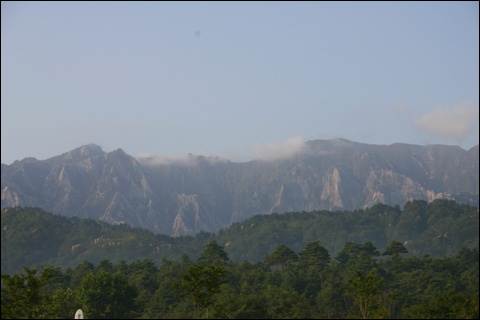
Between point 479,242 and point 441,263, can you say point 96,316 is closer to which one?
point 441,263

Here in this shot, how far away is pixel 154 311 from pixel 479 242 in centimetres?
16047

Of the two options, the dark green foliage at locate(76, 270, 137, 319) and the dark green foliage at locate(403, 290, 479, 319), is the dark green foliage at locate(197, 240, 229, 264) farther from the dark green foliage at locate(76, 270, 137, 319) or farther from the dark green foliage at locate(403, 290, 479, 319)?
the dark green foliage at locate(403, 290, 479, 319)

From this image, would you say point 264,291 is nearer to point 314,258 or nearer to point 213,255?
point 314,258

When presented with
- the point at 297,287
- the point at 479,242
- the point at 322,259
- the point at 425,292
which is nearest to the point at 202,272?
the point at 297,287

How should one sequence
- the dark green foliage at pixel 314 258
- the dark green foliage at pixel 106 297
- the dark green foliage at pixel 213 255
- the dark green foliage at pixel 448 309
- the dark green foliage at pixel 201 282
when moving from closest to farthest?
the dark green foliage at pixel 201 282, the dark green foliage at pixel 448 309, the dark green foliage at pixel 106 297, the dark green foliage at pixel 314 258, the dark green foliage at pixel 213 255

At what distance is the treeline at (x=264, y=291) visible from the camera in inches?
1891

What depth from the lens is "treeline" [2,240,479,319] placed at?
48031 mm

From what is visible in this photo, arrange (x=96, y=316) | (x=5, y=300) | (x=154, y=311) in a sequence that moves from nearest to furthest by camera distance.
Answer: (x=5, y=300) → (x=96, y=316) → (x=154, y=311)

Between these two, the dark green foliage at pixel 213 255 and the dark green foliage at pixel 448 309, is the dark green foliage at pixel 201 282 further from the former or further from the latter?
the dark green foliage at pixel 213 255

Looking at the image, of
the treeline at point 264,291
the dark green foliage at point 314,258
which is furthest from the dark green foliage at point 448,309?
Answer: the dark green foliage at point 314,258

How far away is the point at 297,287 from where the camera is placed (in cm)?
9125

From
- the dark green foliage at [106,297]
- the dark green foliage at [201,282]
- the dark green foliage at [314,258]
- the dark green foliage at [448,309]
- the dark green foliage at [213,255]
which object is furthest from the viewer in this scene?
the dark green foliage at [213,255]

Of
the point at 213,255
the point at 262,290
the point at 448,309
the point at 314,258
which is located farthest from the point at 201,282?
the point at 213,255

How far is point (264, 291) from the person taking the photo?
79.2 meters
